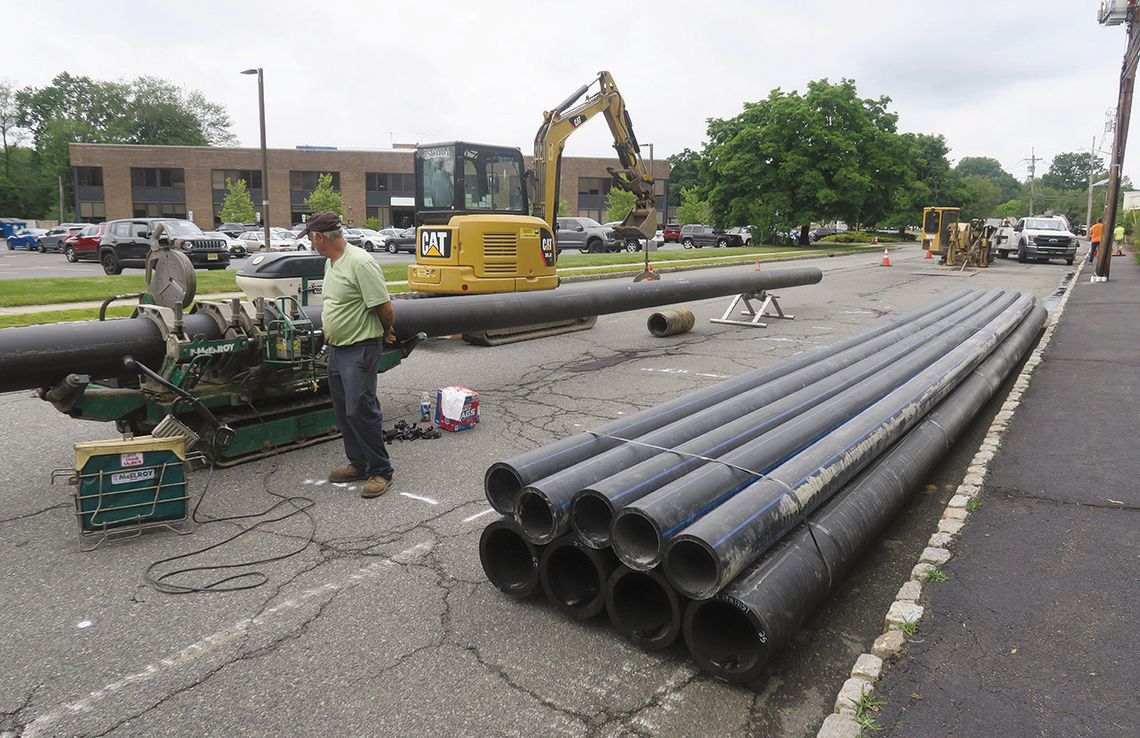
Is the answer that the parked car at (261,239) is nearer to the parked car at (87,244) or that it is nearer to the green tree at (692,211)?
the parked car at (87,244)

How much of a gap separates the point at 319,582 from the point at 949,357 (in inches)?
239

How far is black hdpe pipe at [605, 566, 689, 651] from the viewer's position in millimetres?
3416

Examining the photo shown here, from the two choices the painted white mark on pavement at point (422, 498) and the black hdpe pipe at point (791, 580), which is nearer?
the black hdpe pipe at point (791, 580)

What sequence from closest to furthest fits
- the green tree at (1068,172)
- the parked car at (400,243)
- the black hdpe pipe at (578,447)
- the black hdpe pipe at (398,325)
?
1. the black hdpe pipe at (578,447)
2. the black hdpe pipe at (398,325)
3. the parked car at (400,243)
4. the green tree at (1068,172)

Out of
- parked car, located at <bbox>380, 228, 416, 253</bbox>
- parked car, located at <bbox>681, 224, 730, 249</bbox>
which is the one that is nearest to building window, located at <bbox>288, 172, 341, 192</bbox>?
parked car, located at <bbox>380, 228, 416, 253</bbox>

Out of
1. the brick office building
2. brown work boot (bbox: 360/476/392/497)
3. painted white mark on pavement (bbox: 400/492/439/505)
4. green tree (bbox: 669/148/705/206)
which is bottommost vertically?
painted white mark on pavement (bbox: 400/492/439/505)

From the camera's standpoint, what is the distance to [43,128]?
105125 millimetres

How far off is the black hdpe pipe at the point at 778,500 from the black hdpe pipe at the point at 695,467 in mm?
113

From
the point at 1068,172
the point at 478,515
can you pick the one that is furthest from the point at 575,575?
the point at 1068,172

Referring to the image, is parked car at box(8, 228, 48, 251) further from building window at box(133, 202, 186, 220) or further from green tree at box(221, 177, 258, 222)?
building window at box(133, 202, 186, 220)

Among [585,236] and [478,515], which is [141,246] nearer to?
[585,236]

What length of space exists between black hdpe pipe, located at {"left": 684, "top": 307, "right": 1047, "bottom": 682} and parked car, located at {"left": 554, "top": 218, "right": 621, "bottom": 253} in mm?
34827

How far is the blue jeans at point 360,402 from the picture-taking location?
5391 mm

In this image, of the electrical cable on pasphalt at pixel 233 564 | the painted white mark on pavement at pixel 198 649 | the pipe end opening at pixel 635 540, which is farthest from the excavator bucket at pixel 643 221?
the pipe end opening at pixel 635 540
